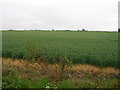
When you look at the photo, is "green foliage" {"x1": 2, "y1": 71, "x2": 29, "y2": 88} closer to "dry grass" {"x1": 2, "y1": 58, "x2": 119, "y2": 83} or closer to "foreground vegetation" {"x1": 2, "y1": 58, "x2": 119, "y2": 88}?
"foreground vegetation" {"x1": 2, "y1": 58, "x2": 119, "y2": 88}

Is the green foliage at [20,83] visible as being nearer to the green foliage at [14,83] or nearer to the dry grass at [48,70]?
the green foliage at [14,83]

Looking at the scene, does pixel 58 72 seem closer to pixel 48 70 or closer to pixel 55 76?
pixel 55 76

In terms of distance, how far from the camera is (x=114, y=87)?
5.06m

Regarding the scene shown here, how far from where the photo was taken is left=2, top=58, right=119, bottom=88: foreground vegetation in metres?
5.16

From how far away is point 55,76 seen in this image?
19.6 ft

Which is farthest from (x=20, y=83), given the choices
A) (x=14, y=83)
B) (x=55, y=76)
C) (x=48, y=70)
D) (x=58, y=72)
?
(x=48, y=70)

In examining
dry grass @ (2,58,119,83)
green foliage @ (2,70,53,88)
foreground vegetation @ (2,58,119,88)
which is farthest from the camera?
dry grass @ (2,58,119,83)

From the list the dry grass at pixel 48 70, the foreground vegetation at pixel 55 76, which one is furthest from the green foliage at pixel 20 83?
the dry grass at pixel 48 70

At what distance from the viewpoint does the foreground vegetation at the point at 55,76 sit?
5157 millimetres

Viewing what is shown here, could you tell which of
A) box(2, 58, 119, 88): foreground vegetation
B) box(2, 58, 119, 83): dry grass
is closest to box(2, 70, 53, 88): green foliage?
box(2, 58, 119, 88): foreground vegetation

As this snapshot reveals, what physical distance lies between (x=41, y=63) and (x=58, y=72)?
1092 millimetres

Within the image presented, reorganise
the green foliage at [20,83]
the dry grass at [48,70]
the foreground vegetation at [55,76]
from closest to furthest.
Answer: the green foliage at [20,83], the foreground vegetation at [55,76], the dry grass at [48,70]

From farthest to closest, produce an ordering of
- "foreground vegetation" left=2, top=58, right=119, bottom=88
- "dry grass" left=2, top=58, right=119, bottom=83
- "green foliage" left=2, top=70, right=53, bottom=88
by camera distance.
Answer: "dry grass" left=2, top=58, right=119, bottom=83
"foreground vegetation" left=2, top=58, right=119, bottom=88
"green foliage" left=2, top=70, right=53, bottom=88

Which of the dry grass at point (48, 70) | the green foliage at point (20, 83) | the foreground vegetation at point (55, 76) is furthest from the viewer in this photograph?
the dry grass at point (48, 70)
